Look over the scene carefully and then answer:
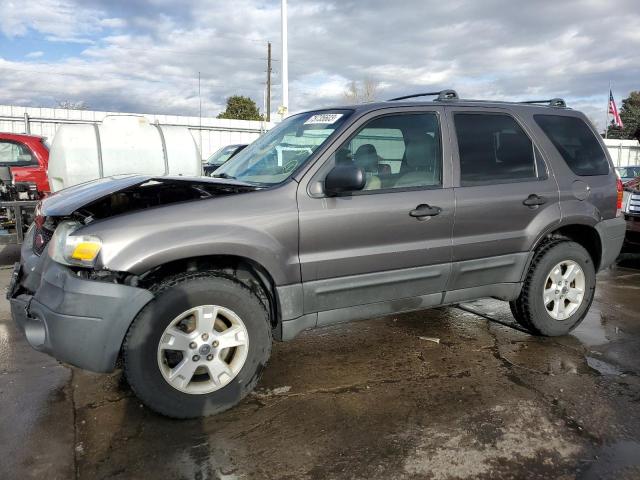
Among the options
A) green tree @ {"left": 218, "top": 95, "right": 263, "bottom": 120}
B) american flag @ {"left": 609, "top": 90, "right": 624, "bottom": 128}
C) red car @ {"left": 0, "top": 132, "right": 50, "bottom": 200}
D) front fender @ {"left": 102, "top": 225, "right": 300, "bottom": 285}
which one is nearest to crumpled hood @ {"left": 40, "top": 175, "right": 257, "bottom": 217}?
front fender @ {"left": 102, "top": 225, "right": 300, "bottom": 285}

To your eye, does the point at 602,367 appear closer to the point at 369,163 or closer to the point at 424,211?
the point at 424,211

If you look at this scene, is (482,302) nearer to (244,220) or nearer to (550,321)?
(550,321)

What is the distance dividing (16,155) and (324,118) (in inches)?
281

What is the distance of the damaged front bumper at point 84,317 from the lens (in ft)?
9.14

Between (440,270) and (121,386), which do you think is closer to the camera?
(121,386)

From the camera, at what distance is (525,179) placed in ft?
13.6

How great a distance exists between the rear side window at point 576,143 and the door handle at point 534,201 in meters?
0.50

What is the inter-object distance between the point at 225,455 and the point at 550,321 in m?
2.99

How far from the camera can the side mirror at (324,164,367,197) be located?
3213mm

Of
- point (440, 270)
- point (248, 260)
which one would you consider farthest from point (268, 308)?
point (440, 270)

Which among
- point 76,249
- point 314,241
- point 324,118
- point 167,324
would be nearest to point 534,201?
point 324,118

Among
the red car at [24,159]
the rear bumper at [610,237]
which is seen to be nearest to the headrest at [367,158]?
the rear bumper at [610,237]

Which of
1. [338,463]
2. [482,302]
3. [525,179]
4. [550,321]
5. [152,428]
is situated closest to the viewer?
[338,463]

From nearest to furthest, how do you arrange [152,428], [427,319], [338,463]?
[338,463], [152,428], [427,319]
